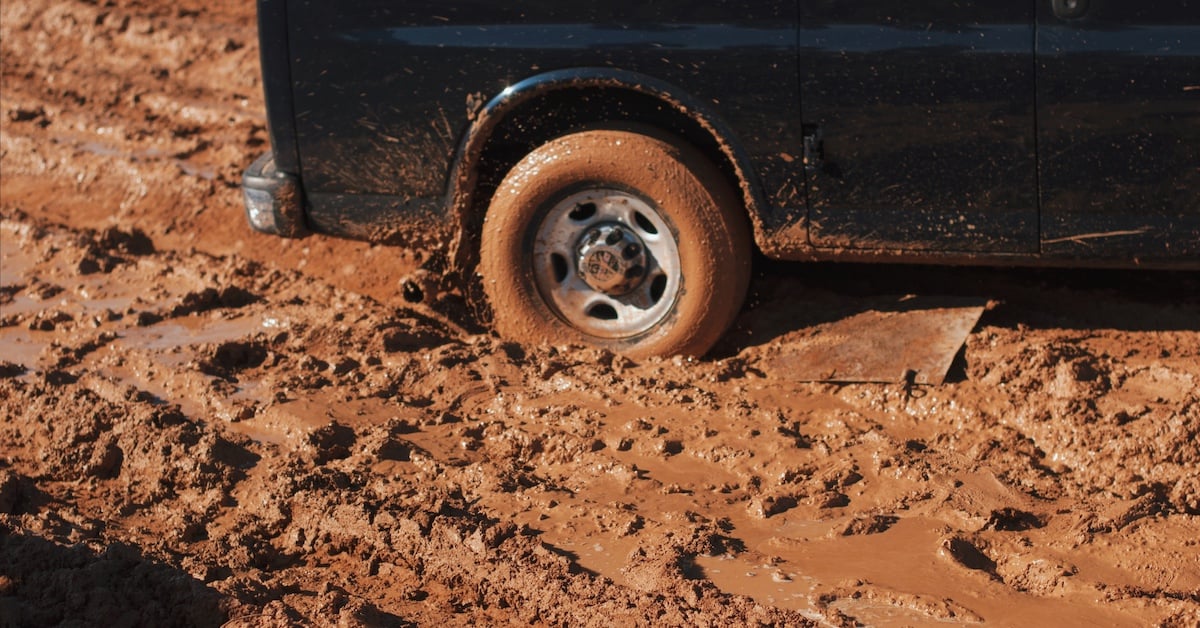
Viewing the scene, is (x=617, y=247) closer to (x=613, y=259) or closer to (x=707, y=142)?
(x=613, y=259)

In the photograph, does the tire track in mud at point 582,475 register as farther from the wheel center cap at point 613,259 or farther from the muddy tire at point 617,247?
the wheel center cap at point 613,259

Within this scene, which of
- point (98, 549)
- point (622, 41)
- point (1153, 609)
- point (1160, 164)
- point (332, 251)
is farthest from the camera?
point (332, 251)

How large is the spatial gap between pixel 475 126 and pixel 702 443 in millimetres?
1420

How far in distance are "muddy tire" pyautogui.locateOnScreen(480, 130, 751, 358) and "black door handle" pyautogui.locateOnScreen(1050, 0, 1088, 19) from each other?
1.25 m

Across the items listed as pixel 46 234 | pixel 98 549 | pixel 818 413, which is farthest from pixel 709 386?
pixel 46 234

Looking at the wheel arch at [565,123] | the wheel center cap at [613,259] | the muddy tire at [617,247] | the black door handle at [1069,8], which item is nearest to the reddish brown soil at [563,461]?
the muddy tire at [617,247]

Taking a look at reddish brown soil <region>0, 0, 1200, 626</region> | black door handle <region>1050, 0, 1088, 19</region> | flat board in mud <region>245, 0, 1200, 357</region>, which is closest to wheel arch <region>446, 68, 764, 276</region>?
flat board in mud <region>245, 0, 1200, 357</region>

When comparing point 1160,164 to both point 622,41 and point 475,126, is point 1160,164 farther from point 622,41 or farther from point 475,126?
point 475,126

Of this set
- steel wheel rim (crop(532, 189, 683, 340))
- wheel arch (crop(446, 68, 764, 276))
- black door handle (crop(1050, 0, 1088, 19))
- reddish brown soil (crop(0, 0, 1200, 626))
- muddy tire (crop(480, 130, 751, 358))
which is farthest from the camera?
steel wheel rim (crop(532, 189, 683, 340))

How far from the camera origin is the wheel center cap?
15.7 feet

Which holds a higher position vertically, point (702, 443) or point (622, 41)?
point (622, 41)

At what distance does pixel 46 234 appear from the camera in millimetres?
6605

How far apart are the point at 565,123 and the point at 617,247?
51 centimetres

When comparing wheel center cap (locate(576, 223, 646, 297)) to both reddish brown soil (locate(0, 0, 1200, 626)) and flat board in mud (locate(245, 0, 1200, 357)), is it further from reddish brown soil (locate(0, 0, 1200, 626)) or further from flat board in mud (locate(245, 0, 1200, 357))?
reddish brown soil (locate(0, 0, 1200, 626))
